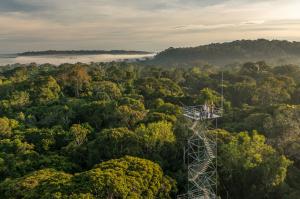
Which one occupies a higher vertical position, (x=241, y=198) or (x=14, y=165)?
(x=14, y=165)

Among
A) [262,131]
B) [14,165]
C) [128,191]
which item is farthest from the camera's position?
[262,131]

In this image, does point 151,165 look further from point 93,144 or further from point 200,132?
point 93,144

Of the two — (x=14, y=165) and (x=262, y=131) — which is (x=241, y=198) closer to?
(x=262, y=131)

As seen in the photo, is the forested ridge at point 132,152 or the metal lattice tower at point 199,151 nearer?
the forested ridge at point 132,152

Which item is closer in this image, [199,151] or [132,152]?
[199,151]

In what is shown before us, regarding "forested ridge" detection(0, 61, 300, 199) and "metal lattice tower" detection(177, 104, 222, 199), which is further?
"metal lattice tower" detection(177, 104, 222, 199)

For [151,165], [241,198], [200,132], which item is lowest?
[241,198]

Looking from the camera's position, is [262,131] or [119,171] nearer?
[119,171]

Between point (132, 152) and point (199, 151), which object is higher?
point (199, 151)

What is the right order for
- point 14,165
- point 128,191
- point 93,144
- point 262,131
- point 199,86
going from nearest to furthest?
point 128,191 → point 14,165 → point 93,144 → point 262,131 → point 199,86

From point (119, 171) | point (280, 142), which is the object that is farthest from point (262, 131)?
point (119, 171)
